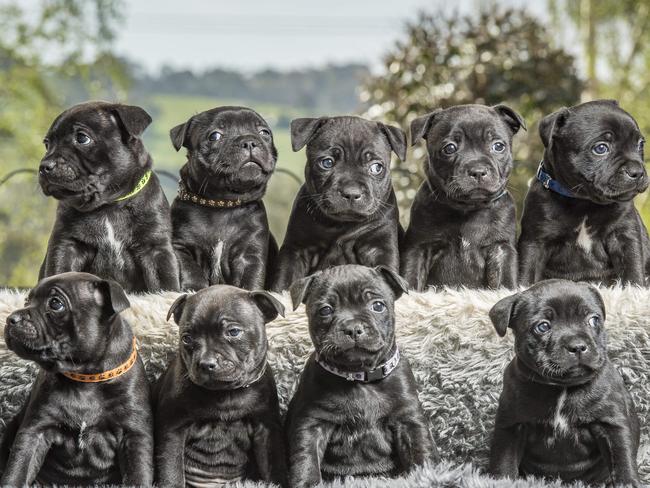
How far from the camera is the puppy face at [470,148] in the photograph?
4.12 metres

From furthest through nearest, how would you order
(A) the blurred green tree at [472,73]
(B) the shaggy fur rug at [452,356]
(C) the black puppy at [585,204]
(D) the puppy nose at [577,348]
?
(A) the blurred green tree at [472,73] < (C) the black puppy at [585,204] < (B) the shaggy fur rug at [452,356] < (D) the puppy nose at [577,348]

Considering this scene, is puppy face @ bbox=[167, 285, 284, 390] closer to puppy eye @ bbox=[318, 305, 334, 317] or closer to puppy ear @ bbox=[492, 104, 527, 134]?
puppy eye @ bbox=[318, 305, 334, 317]

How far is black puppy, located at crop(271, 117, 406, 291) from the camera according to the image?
4191 millimetres

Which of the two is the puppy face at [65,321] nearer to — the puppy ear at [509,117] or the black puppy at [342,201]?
the black puppy at [342,201]

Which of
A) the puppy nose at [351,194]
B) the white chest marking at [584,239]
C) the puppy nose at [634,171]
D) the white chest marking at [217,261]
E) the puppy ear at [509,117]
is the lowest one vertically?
the white chest marking at [217,261]

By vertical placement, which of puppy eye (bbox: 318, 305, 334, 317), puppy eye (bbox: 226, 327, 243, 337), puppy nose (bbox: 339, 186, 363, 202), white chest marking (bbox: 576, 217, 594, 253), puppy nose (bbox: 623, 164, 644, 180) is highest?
puppy nose (bbox: 623, 164, 644, 180)

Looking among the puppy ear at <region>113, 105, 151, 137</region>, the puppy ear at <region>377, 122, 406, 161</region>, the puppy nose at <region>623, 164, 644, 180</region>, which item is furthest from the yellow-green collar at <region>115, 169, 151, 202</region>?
the puppy nose at <region>623, 164, 644, 180</region>

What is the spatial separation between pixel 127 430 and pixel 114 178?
1.21 m

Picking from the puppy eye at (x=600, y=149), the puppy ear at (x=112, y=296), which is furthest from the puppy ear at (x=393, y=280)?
the puppy eye at (x=600, y=149)

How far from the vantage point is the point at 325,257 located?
14.6 ft

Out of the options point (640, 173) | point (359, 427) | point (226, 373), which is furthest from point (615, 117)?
point (226, 373)

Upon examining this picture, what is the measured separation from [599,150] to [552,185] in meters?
0.33

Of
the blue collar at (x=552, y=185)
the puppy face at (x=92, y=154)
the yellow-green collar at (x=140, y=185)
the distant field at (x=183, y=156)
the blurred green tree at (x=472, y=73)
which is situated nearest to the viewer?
the puppy face at (x=92, y=154)

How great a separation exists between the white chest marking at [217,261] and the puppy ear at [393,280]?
101 cm
